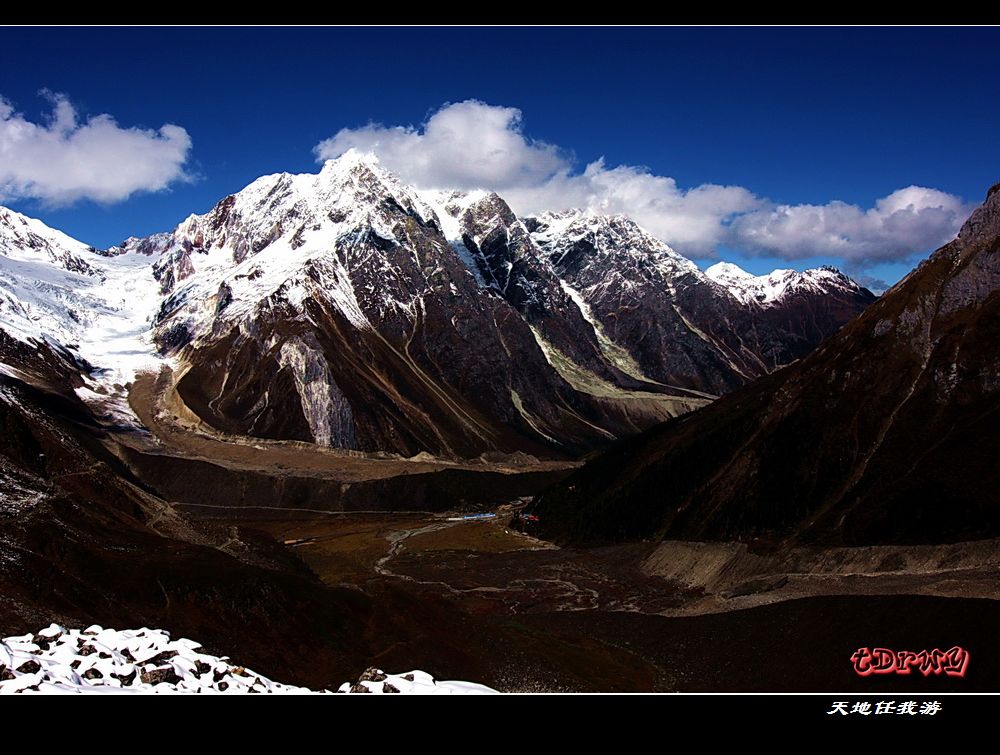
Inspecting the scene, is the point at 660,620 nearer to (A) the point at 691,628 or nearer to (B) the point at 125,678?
(A) the point at 691,628

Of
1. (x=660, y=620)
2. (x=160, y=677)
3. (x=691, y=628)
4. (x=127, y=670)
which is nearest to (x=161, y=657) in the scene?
(x=160, y=677)

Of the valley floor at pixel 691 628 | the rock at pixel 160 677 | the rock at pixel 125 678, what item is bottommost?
the valley floor at pixel 691 628

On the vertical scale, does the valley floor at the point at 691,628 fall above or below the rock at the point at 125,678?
below

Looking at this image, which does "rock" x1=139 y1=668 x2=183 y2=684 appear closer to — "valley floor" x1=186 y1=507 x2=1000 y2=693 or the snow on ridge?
the snow on ridge

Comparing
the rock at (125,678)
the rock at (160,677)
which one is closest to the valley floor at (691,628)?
the rock at (160,677)

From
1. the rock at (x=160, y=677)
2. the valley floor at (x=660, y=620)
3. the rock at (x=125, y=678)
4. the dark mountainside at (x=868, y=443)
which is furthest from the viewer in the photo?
the dark mountainside at (x=868, y=443)

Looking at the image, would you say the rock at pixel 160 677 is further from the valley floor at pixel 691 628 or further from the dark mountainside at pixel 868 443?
the dark mountainside at pixel 868 443
